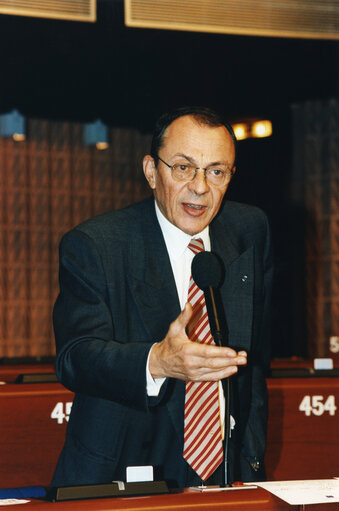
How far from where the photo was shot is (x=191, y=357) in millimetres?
1189

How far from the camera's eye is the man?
145 centimetres

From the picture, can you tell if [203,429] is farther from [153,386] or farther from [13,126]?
[13,126]

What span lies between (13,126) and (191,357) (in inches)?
197

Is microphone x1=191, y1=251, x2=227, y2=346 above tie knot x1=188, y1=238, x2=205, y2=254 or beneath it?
beneath

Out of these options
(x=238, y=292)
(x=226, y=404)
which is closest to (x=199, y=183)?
(x=238, y=292)

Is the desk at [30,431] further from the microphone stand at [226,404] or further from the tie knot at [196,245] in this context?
the microphone stand at [226,404]

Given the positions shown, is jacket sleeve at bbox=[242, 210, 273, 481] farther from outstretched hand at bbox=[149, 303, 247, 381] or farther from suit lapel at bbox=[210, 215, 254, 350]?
outstretched hand at bbox=[149, 303, 247, 381]

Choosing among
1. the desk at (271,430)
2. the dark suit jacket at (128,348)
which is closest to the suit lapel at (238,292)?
the dark suit jacket at (128,348)

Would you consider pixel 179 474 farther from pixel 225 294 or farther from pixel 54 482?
pixel 225 294

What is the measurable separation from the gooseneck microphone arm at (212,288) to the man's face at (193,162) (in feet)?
1.08

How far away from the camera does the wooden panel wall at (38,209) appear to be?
5.80m

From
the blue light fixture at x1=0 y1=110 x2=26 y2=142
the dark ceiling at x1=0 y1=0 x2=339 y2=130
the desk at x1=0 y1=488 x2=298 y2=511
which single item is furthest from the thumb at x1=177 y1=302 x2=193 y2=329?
the blue light fixture at x1=0 y1=110 x2=26 y2=142

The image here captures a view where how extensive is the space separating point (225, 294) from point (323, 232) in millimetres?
4357

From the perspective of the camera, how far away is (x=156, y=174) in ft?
5.59
